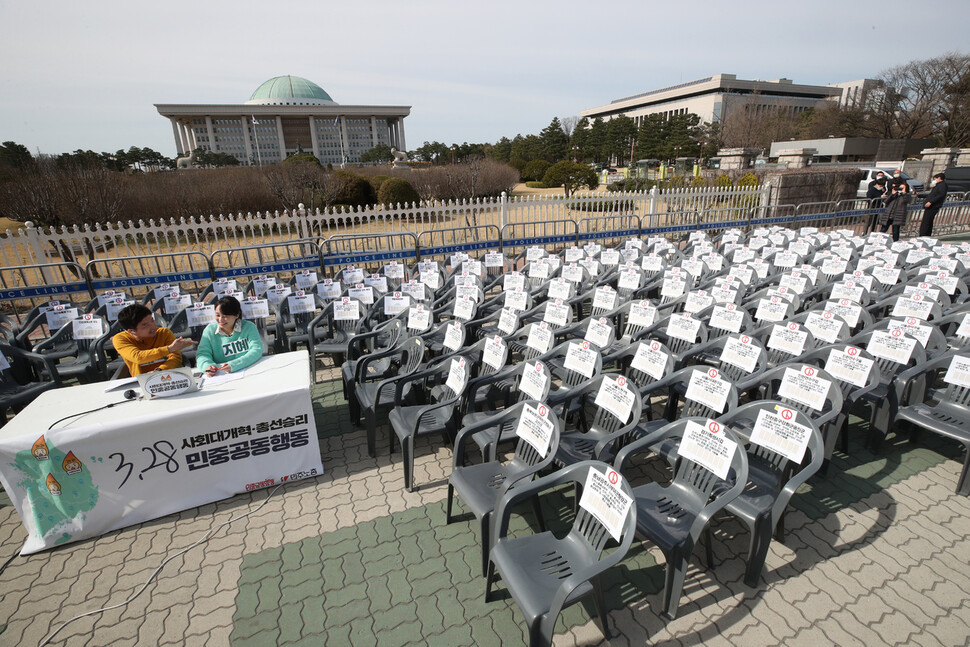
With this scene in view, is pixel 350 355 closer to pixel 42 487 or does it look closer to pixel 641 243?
pixel 42 487

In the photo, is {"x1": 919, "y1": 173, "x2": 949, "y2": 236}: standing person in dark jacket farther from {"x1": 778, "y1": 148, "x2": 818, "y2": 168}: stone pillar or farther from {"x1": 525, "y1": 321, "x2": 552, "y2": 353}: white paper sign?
{"x1": 525, "y1": 321, "x2": 552, "y2": 353}: white paper sign

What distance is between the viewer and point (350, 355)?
17.4 ft

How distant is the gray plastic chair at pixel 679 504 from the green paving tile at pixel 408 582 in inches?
15.7

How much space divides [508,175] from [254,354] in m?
24.7

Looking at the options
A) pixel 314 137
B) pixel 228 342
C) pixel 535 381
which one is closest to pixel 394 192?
pixel 228 342

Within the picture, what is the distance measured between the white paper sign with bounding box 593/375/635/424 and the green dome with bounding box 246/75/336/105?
9584 centimetres

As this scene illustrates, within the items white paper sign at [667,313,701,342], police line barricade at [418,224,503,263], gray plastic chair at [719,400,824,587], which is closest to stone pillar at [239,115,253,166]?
police line barricade at [418,224,503,263]

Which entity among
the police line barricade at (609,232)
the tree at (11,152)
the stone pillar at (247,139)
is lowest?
the police line barricade at (609,232)

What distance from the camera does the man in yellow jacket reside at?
4.15m

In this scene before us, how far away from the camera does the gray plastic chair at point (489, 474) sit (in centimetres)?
285

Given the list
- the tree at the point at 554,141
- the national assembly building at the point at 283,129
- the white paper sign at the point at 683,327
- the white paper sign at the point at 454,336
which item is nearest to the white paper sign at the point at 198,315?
the white paper sign at the point at 454,336

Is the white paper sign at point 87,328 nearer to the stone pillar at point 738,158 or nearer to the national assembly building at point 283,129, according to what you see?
the stone pillar at point 738,158

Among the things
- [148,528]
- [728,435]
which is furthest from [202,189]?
[728,435]

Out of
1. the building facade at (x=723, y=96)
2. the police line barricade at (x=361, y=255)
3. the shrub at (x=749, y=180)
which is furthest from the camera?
the building facade at (x=723, y=96)
